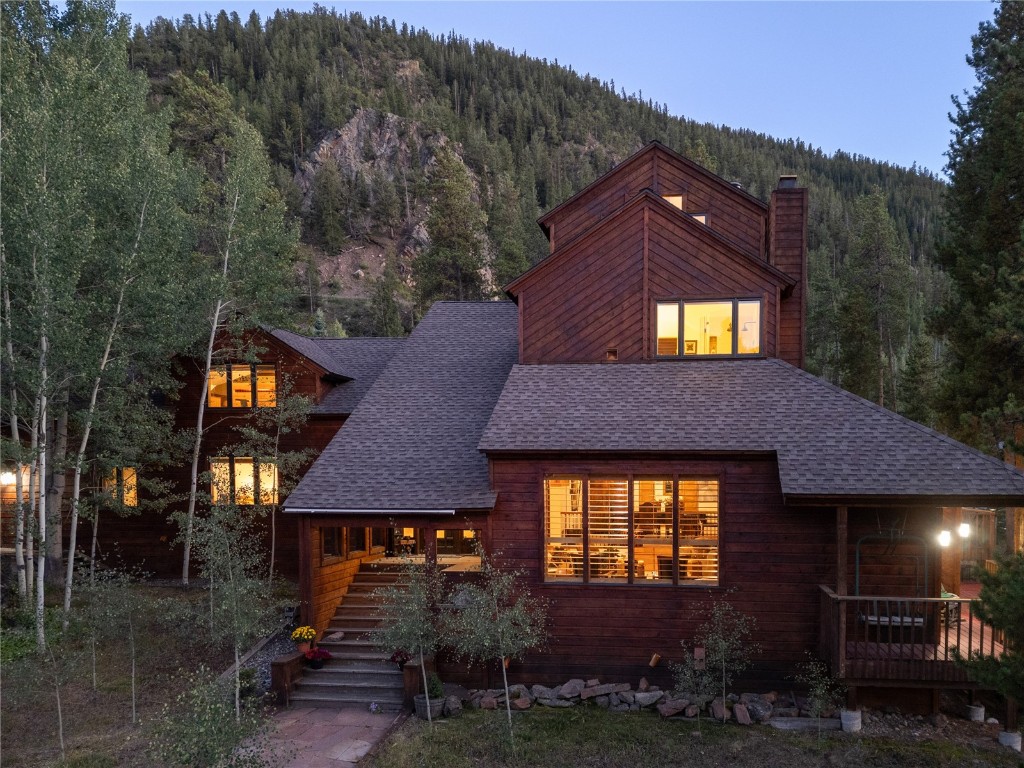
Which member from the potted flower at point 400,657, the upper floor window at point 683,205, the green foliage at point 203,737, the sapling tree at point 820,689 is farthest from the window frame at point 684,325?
the green foliage at point 203,737

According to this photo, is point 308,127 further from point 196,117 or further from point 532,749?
point 532,749

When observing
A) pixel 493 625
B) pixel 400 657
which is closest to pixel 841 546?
pixel 493 625

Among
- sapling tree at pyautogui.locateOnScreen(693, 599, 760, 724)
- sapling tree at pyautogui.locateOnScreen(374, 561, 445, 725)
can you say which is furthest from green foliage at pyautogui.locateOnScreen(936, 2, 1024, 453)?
sapling tree at pyautogui.locateOnScreen(374, 561, 445, 725)

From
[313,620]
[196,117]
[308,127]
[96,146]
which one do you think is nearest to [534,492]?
[313,620]

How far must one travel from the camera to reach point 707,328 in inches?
508

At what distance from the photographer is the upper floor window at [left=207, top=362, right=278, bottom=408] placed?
17859 mm

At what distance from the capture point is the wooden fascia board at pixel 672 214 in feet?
40.7

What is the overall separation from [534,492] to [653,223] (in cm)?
631

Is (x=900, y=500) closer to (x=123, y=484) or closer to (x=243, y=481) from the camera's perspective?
(x=243, y=481)

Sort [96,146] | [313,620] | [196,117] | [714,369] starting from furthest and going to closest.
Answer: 1. [196,117]
2. [96,146]
3. [714,369]
4. [313,620]

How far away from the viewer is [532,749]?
8.58 meters

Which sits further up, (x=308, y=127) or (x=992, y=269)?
(x=308, y=127)

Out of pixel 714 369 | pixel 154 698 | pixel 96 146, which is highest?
pixel 96 146

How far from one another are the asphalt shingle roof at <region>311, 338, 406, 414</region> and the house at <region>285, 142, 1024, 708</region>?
492 cm
